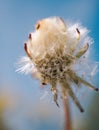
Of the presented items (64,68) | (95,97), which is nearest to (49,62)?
(64,68)

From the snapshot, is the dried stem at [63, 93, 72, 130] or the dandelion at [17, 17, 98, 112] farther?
the dandelion at [17, 17, 98, 112]

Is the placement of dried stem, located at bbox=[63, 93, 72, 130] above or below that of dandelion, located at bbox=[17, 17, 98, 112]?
below

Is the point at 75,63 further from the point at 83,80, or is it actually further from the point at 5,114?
the point at 5,114

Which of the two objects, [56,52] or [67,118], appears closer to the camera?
[67,118]

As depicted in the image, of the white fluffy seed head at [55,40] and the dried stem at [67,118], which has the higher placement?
the white fluffy seed head at [55,40]

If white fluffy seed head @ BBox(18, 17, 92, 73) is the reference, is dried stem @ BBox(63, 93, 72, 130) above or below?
below

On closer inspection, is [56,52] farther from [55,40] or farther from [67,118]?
[67,118]

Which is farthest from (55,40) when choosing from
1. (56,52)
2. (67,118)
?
(67,118)

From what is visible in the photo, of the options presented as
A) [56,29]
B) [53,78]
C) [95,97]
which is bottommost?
[95,97]
